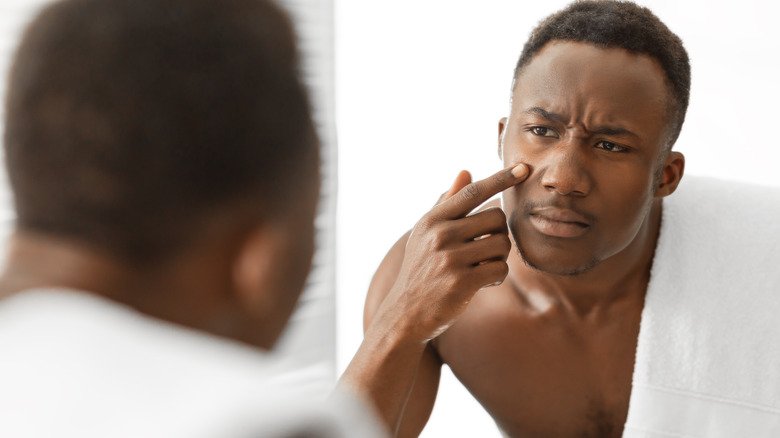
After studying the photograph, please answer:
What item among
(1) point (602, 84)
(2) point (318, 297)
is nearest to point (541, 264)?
(1) point (602, 84)

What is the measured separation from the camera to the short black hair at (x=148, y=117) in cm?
51

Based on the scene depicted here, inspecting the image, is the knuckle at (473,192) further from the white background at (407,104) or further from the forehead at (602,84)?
the white background at (407,104)

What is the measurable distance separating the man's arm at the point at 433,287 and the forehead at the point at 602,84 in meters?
0.15

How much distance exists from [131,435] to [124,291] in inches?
3.5

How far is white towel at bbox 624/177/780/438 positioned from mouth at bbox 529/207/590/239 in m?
0.20

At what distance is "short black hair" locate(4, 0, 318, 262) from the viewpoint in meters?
0.51

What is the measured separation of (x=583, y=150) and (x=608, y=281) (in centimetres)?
24

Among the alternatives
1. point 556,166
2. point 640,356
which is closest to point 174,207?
point 556,166

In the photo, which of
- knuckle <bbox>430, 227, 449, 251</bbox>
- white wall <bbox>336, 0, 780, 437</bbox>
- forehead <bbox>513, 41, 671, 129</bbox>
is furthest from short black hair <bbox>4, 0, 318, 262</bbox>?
white wall <bbox>336, 0, 780, 437</bbox>

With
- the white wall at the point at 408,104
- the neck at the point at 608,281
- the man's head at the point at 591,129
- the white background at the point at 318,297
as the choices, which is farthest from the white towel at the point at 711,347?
the white wall at the point at 408,104

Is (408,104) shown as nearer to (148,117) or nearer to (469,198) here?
(469,198)

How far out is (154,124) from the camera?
508 millimetres

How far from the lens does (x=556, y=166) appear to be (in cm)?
113

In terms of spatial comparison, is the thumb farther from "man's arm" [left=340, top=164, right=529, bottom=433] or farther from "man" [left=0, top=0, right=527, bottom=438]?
"man" [left=0, top=0, right=527, bottom=438]
